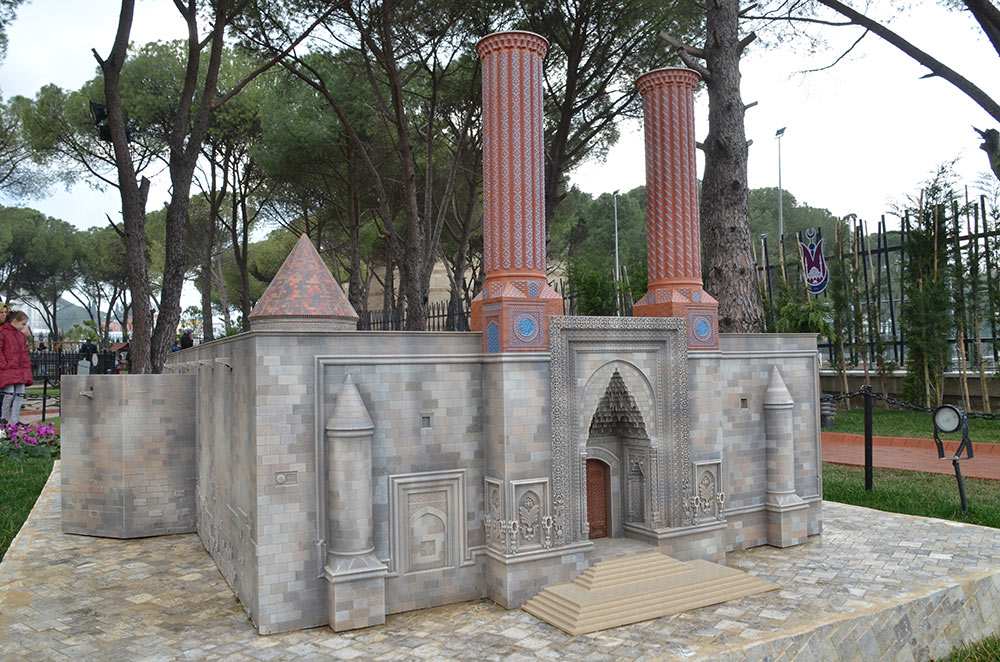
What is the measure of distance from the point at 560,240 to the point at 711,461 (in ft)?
101

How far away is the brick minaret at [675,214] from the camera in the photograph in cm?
845

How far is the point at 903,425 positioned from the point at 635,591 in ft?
41.9

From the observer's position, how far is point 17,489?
42.0 ft

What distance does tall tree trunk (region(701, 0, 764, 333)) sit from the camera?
1220cm

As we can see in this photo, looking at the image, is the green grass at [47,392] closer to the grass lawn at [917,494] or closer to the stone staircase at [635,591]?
the stone staircase at [635,591]

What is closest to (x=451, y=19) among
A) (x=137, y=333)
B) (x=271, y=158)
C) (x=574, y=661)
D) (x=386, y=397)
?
(x=271, y=158)

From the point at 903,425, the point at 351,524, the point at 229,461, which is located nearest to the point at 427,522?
the point at 351,524

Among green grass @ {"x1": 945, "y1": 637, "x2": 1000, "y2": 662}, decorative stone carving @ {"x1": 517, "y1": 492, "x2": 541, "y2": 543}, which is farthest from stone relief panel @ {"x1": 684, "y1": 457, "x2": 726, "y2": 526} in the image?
green grass @ {"x1": 945, "y1": 637, "x2": 1000, "y2": 662}

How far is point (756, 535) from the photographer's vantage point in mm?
9070

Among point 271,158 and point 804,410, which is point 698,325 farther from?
point 271,158

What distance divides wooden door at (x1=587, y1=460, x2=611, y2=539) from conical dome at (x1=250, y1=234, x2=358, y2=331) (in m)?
3.40

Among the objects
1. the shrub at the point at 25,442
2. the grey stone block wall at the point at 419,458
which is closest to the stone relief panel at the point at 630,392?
the grey stone block wall at the point at 419,458

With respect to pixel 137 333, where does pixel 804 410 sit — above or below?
below

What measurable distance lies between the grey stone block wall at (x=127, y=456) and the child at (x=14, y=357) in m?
6.13
